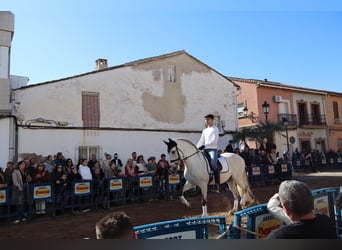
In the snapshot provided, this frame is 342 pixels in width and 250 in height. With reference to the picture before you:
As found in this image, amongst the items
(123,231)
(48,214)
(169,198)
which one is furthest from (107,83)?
(123,231)

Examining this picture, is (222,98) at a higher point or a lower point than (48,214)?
higher

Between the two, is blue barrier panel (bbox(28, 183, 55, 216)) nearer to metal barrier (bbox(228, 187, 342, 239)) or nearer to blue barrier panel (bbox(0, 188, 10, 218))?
blue barrier panel (bbox(0, 188, 10, 218))

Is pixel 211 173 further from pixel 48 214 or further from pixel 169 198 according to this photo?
pixel 48 214

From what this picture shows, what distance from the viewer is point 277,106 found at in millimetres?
22375

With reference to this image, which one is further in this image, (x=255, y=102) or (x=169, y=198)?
(x=255, y=102)

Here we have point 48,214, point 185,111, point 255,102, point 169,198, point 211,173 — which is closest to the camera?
point 211,173

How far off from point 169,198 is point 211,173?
10.3ft

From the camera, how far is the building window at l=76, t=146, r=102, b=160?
11039mm

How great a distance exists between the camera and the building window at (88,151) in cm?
1104

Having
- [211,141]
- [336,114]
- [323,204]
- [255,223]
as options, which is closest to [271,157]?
[211,141]

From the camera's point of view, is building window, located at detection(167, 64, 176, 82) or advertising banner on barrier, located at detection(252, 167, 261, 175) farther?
building window, located at detection(167, 64, 176, 82)

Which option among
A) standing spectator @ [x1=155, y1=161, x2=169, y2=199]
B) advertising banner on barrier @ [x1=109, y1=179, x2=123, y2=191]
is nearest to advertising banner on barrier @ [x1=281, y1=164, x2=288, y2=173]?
standing spectator @ [x1=155, y1=161, x2=169, y2=199]

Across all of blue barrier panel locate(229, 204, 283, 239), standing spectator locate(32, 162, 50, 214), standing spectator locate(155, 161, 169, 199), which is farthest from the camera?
standing spectator locate(155, 161, 169, 199)

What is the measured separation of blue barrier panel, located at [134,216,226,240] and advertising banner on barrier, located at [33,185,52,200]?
5343 mm
